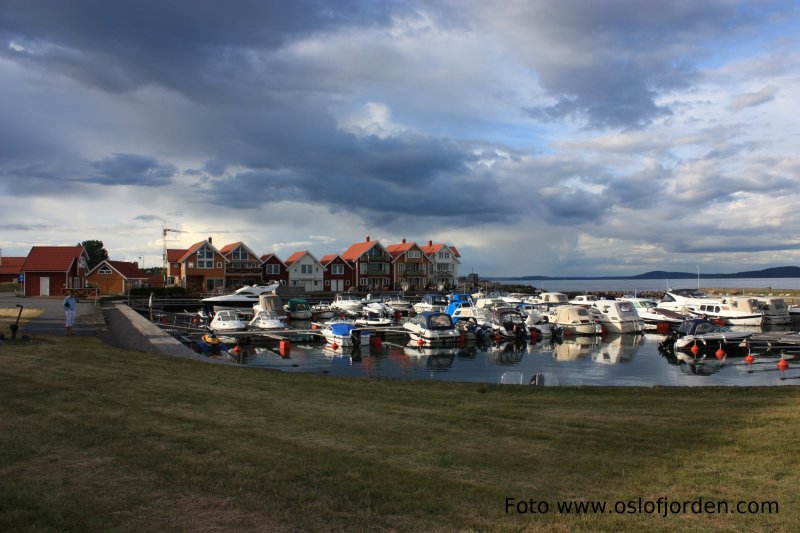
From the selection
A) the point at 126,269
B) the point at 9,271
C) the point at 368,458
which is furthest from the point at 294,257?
the point at 368,458

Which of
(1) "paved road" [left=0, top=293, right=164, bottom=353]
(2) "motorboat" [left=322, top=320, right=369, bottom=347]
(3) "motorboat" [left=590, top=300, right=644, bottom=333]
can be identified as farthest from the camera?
(3) "motorboat" [left=590, top=300, right=644, bottom=333]

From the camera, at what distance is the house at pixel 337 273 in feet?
366

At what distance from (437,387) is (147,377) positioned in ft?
27.4

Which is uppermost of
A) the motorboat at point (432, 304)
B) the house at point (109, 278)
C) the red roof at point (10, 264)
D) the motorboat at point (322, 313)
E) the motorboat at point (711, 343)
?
the red roof at point (10, 264)

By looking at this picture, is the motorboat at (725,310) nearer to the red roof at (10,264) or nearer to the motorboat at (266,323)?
the motorboat at (266,323)

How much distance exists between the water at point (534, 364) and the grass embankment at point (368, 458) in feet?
32.2

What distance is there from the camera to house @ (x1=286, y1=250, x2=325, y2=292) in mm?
107312

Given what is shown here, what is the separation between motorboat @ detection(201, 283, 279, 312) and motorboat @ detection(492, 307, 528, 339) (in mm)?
38273

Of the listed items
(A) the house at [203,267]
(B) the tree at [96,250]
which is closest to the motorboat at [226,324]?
(A) the house at [203,267]

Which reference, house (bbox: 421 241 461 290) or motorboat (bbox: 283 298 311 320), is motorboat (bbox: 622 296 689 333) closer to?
motorboat (bbox: 283 298 311 320)

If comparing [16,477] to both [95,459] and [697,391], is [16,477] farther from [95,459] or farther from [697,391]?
Result: [697,391]

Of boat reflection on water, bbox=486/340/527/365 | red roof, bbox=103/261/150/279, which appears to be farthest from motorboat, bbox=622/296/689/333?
red roof, bbox=103/261/150/279

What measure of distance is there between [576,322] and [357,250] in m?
72.2

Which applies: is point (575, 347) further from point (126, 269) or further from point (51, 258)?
point (126, 269)
